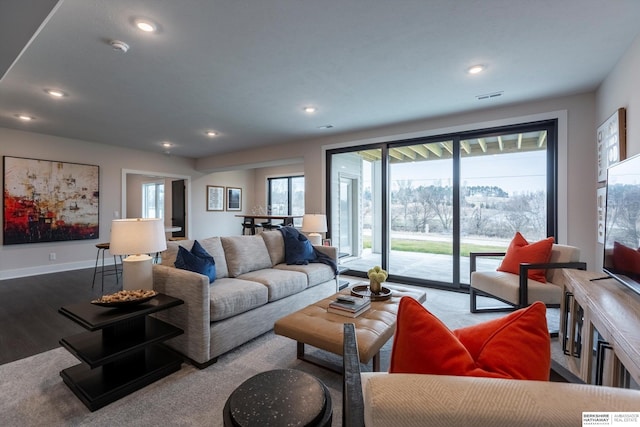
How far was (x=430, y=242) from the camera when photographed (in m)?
4.53

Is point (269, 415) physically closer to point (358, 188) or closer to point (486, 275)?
point (486, 275)

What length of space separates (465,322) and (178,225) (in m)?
7.32

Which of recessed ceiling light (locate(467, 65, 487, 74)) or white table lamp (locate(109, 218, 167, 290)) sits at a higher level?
recessed ceiling light (locate(467, 65, 487, 74))

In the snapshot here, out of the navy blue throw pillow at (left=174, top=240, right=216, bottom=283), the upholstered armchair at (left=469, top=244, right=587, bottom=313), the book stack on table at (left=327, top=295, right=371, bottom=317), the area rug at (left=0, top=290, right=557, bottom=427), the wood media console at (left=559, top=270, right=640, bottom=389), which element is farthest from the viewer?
the upholstered armchair at (left=469, top=244, right=587, bottom=313)

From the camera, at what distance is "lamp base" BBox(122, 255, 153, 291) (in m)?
2.22

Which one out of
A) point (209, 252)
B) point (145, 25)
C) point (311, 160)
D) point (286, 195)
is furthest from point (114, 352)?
point (286, 195)

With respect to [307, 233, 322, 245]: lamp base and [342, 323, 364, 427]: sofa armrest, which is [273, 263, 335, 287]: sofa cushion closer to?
[307, 233, 322, 245]: lamp base

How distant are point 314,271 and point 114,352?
2.02 meters

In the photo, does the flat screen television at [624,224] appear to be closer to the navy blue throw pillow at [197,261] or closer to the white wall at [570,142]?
the white wall at [570,142]

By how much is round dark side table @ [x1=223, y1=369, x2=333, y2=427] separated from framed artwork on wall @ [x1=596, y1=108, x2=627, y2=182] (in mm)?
3194

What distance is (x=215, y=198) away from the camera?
8219mm

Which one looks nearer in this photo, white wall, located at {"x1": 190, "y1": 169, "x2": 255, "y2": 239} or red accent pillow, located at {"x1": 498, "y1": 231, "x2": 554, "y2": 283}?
red accent pillow, located at {"x1": 498, "y1": 231, "x2": 554, "y2": 283}

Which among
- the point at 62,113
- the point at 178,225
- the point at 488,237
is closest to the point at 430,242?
the point at 488,237

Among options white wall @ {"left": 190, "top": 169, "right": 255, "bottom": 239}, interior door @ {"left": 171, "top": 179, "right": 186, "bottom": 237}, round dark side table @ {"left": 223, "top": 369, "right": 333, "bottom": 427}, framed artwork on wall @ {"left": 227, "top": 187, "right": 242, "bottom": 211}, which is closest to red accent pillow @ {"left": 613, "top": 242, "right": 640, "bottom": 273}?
round dark side table @ {"left": 223, "top": 369, "right": 333, "bottom": 427}
